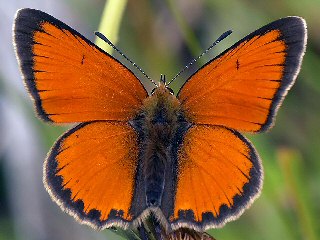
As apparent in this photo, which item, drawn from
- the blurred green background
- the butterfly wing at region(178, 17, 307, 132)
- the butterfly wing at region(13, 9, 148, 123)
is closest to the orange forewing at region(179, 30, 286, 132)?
the butterfly wing at region(178, 17, 307, 132)

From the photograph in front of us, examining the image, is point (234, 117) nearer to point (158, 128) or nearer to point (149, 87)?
point (158, 128)

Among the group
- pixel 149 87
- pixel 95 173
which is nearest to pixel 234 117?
pixel 95 173

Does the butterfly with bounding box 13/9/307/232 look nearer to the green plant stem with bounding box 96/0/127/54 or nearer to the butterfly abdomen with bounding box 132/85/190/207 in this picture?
the butterfly abdomen with bounding box 132/85/190/207

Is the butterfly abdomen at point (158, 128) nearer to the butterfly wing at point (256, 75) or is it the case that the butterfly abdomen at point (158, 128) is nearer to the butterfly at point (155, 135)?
the butterfly at point (155, 135)

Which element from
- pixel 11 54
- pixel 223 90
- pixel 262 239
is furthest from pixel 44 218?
pixel 223 90

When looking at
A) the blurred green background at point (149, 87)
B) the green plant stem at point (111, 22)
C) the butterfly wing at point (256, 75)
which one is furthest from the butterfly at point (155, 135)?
the blurred green background at point (149, 87)

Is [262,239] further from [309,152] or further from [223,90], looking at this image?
[223,90]
